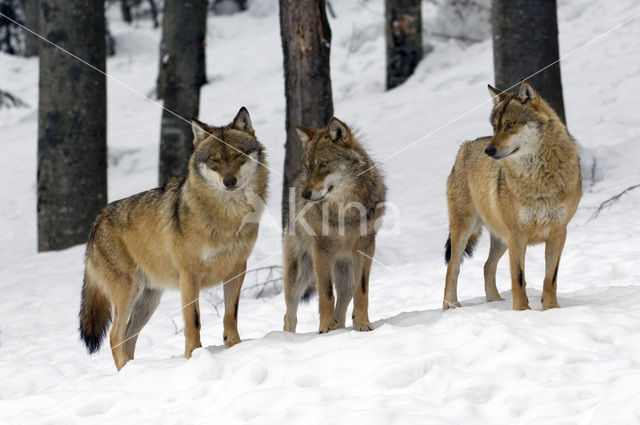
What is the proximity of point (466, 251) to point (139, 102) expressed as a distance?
1439 cm

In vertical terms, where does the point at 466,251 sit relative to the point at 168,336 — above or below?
above

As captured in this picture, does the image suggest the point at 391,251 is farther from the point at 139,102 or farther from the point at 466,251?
the point at 139,102

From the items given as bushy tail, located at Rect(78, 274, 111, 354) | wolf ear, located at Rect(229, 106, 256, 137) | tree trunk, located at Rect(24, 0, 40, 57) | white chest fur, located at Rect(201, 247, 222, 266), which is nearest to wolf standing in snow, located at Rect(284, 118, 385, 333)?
wolf ear, located at Rect(229, 106, 256, 137)

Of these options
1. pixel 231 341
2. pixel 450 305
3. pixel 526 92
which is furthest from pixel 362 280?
pixel 526 92

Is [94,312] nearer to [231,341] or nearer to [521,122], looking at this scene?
[231,341]

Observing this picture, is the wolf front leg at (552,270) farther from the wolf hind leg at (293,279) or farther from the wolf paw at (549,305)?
the wolf hind leg at (293,279)

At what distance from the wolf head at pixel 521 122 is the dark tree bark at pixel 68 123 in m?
6.52

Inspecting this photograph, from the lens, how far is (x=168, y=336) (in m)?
6.97

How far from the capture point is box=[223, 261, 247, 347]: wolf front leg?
5.34 meters

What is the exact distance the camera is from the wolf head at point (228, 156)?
5.16m

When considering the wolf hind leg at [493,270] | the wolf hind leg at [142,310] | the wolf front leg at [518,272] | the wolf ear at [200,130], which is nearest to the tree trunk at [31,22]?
the wolf hind leg at [142,310]

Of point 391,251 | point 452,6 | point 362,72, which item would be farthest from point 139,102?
point 391,251

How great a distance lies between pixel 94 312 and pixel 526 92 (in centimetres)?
379

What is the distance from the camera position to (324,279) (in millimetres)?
5445
